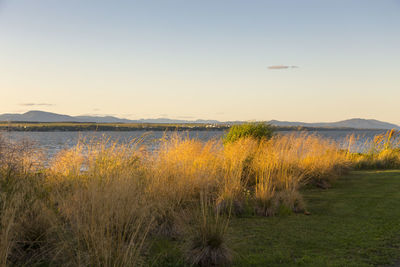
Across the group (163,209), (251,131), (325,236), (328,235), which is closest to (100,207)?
(163,209)

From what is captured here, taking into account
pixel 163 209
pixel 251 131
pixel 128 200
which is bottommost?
pixel 163 209

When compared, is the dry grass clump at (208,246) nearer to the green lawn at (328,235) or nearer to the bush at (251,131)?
the green lawn at (328,235)

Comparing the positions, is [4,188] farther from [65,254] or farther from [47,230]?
[65,254]

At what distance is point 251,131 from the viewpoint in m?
16.4

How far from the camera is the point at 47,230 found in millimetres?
5375

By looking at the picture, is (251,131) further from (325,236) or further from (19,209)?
(19,209)

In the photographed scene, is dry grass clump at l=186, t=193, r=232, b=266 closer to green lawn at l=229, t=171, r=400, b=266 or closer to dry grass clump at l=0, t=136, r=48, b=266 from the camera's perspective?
green lawn at l=229, t=171, r=400, b=266

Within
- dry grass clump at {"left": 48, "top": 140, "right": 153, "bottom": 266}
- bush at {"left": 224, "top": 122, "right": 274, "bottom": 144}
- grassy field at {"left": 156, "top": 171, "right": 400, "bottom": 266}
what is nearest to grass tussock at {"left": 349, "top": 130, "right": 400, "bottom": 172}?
bush at {"left": 224, "top": 122, "right": 274, "bottom": 144}

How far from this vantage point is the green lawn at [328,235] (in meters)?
5.56

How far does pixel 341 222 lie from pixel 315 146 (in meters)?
7.39

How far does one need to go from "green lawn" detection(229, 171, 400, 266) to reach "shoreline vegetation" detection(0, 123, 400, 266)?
28mm

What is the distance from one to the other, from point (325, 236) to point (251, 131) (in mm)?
9870

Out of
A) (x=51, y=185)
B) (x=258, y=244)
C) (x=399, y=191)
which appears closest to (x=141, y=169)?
(x=51, y=185)

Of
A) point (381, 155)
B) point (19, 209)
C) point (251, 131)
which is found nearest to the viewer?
point (19, 209)
